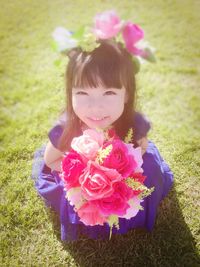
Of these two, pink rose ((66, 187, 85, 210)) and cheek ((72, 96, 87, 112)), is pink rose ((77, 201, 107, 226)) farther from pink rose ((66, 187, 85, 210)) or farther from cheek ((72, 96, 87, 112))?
cheek ((72, 96, 87, 112))

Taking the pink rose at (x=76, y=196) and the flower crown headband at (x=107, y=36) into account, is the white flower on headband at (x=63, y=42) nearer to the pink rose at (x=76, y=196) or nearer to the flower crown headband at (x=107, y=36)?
the flower crown headband at (x=107, y=36)

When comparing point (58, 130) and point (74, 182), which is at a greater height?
point (74, 182)

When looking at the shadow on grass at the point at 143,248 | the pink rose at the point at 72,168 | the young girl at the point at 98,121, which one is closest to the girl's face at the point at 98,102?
the young girl at the point at 98,121

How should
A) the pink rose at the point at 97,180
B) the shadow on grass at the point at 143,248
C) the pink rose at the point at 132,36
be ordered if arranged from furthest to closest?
the shadow on grass at the point at 143,248
the pink rose at the point at 132,36
the pink rose at the point at 97,180

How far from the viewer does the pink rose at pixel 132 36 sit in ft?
4.76

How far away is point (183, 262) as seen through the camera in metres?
1.98

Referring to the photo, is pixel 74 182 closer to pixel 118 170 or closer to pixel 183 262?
pixel 118 170

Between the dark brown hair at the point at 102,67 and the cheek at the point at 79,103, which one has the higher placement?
the dark brown hair at the point at 102,67

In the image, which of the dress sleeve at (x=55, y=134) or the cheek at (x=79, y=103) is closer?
the cheek at (x=79, y=103)

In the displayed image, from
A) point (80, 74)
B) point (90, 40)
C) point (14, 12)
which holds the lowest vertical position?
point (14, 12)

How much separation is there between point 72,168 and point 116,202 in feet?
0.84

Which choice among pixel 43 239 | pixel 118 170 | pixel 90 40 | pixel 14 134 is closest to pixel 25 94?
pixel 14 134

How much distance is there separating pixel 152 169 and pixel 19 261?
3.49ft

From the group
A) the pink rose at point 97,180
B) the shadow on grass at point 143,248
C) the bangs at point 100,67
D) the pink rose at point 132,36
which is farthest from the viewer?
the shadow on grass at point 143,248
